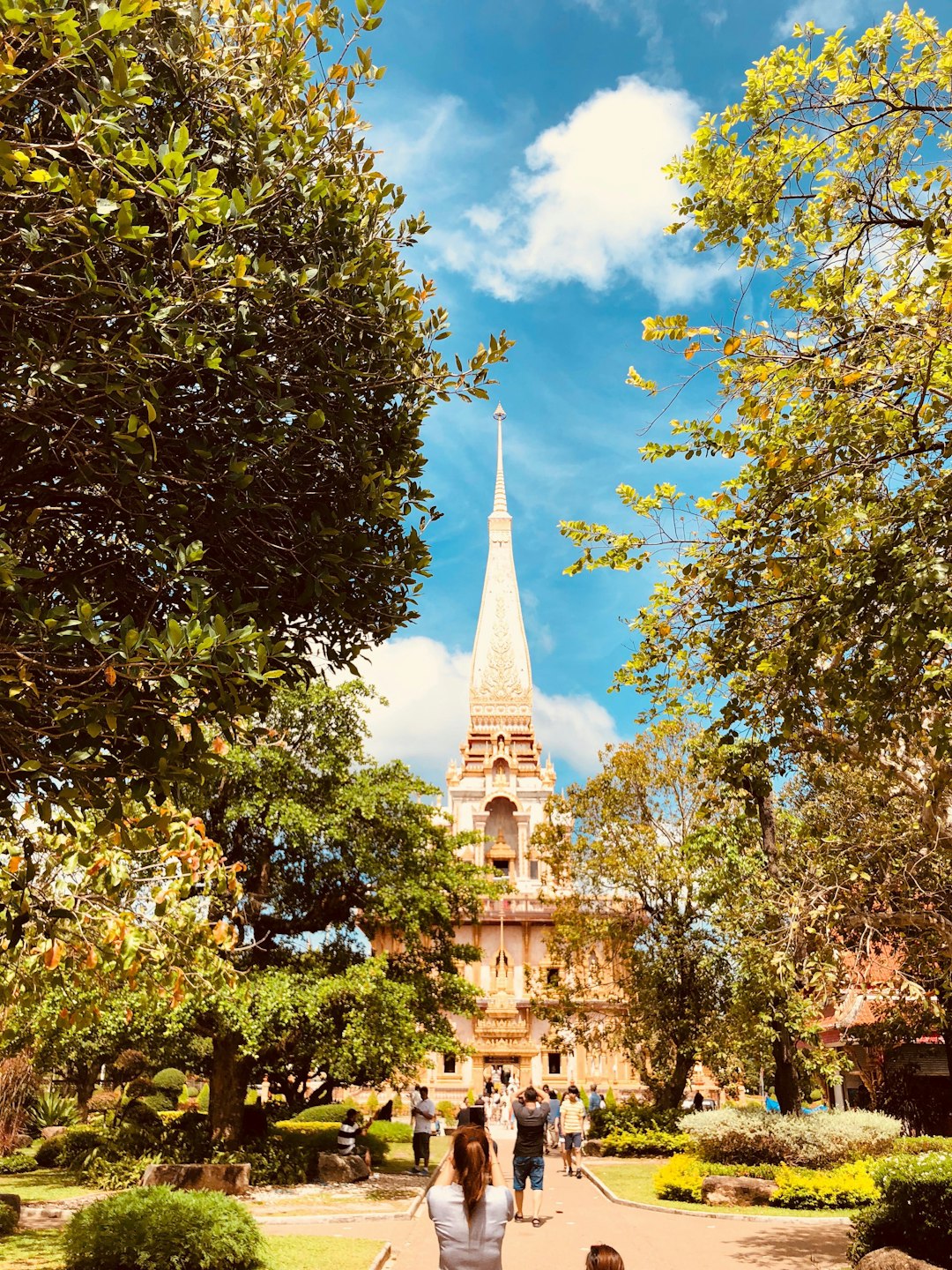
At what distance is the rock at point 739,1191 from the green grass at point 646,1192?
12cm

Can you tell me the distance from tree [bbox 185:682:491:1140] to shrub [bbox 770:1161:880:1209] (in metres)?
7.11

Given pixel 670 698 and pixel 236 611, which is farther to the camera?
pixel 670 698

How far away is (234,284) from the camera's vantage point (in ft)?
18.6

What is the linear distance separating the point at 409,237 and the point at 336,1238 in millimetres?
12473

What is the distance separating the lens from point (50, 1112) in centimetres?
2817

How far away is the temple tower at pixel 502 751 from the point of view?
6341 centimetres

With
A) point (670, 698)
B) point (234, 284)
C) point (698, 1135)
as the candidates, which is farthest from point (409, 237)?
point (698, 1135)

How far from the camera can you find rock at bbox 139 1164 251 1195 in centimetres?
1598

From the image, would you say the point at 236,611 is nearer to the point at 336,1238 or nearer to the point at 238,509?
the point at 238,509

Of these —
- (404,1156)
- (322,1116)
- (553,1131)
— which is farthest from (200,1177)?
(322,1116)

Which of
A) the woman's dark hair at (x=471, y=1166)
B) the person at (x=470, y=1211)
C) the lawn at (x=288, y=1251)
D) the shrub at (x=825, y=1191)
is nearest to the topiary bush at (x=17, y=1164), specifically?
the lawn at (x=288, y=1251)

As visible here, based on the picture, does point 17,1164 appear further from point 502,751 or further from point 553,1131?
point 502,751

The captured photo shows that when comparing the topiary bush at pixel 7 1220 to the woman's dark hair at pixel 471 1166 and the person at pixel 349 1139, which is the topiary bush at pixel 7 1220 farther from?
the woman's dark hair at pixel 471 1166

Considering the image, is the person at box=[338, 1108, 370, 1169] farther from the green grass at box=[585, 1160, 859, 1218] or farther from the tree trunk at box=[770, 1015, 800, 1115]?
A: the tree trunk at box=[770, 1015, 800, 1115]
